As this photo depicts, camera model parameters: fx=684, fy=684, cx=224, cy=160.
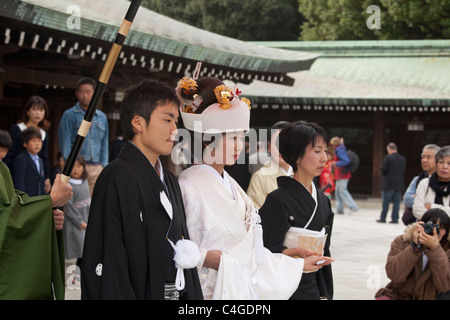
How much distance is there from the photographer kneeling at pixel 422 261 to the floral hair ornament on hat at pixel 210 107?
87.3 inches

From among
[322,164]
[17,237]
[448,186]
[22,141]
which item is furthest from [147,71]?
[17,237]

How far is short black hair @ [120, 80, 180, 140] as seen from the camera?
10.0ft

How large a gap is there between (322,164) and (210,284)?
1123 millimetres

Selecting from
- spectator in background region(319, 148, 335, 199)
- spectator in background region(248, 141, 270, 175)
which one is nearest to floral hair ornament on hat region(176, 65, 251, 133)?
spectator in background region(248, 141, 270, 175)

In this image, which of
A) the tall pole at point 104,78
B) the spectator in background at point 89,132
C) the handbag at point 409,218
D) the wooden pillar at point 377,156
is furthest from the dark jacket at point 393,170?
the tall pole at point 104,78

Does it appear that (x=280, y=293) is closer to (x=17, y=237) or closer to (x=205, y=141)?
(x=205, y=141)

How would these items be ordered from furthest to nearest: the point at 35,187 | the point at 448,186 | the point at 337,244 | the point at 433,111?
the point at 433,111 < the point at 337,244 < the point at 35,187 < the point at 448,186

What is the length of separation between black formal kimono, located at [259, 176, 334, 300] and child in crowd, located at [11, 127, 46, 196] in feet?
12.0

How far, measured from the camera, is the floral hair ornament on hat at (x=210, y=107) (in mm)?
3297

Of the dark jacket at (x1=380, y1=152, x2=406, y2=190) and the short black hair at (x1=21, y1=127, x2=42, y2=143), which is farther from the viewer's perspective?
the dark jacket at (x1=380, y1=152, x2=406, y2=190)

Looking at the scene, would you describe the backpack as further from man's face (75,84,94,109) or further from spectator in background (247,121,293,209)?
spectator in background (247,121,293,209)

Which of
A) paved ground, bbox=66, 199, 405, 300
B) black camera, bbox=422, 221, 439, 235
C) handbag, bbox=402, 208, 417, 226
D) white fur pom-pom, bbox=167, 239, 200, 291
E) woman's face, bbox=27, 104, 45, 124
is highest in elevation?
woman's face, bbox=27, 104, 45, 124

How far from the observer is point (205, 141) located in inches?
132

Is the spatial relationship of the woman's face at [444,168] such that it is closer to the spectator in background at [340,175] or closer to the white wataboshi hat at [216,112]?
the white wataboshi hat at [216,112]
